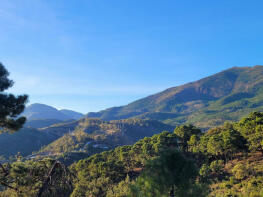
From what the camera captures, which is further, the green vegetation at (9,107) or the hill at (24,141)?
the hill at (24,141)

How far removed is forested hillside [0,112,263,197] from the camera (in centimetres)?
1019

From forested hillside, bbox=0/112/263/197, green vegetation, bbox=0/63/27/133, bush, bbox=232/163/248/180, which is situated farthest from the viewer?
bush, bbox=232/163/248/180

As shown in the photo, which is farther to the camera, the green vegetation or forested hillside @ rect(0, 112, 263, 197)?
the green vegetation

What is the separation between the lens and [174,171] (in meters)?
10.1

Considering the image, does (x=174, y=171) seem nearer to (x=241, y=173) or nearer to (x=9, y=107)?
(x=9, y=107)

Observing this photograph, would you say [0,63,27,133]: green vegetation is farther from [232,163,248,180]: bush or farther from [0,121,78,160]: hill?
[0,121,78,160]: hill

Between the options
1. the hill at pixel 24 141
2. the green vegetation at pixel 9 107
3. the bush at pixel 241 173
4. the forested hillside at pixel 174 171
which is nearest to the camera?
the forested hillside at pixel 174 171

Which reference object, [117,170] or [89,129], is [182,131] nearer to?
[117,170]

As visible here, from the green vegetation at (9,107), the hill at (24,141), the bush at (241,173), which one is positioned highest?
the green vegetation at (9,107)

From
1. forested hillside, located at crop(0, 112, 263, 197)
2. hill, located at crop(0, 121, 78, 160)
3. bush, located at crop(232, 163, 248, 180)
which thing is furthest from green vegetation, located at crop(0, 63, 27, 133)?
hill, located at crop(0, 121, 78, 160)

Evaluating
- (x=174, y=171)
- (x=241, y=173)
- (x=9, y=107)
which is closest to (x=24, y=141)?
(x=9, y=107)

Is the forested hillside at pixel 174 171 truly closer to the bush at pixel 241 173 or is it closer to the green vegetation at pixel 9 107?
the bush at pixel 241 173

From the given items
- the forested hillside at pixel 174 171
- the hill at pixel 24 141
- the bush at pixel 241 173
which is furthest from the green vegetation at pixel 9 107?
the hill at pixel 24 141

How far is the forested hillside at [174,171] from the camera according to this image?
33.4 ft
